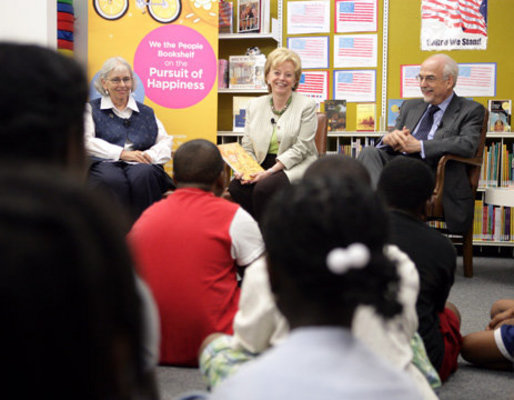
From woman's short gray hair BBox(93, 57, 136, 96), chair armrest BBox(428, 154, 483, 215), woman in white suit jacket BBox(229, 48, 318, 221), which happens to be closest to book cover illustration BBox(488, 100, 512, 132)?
chair armrest BBox(428, 154, 483, 215)

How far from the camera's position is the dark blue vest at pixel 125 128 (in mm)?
3693

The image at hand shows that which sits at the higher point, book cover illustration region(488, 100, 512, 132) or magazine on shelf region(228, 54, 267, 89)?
magazine on shelf region(228, 54, 267, 89)

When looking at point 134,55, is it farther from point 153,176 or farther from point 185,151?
point 185,151

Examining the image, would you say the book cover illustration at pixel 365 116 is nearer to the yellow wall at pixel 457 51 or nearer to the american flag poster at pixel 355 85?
the american flag poster at pixel 355 85

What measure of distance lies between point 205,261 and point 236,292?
18 centimetres

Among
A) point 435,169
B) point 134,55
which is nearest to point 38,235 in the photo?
point 435,169

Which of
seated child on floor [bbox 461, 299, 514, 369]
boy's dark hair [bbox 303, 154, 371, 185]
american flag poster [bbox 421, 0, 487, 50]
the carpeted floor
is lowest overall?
the carpeted floor

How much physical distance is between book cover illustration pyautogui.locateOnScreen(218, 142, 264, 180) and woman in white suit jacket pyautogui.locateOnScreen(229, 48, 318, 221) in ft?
0.18

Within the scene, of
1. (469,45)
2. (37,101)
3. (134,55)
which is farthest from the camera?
(469,45)

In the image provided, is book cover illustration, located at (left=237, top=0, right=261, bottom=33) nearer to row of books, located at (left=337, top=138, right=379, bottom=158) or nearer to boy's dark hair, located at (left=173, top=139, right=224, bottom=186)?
row of books, located at (left=337, top=138, right=379, bottom=158)

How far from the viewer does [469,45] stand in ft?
16.0

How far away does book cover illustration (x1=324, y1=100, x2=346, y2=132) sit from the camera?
504 cm

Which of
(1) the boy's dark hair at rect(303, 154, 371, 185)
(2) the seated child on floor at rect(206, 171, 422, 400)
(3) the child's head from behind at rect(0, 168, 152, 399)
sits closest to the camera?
(3) the child's head from behind at rect(0, 168, 152, 399)

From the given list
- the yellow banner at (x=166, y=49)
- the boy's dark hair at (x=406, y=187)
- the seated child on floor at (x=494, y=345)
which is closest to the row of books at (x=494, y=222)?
the yellow banner at (x=166, y=49)
